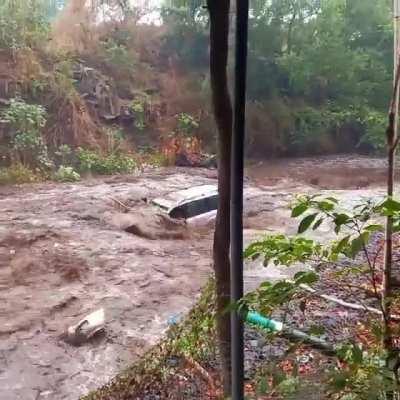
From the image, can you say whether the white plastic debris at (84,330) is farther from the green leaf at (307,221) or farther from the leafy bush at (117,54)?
the leafy bush at (117,54)

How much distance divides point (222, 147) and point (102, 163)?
5.10 m

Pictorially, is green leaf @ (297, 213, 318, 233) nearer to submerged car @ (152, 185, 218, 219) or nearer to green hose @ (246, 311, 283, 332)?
green hose @ (246, 311, 283, 332)

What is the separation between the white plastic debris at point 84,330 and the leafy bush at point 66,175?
3.21 meters

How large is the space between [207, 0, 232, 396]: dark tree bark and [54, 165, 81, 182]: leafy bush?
465 cm

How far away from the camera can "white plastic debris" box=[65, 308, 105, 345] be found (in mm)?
2270

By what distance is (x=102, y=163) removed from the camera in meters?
5.79

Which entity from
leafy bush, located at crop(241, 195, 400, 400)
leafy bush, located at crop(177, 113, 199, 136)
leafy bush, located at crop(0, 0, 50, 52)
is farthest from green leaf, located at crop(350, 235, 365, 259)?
leafy bush, located at crop(0, 0, 50, 52)

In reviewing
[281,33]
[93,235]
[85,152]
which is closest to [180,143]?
[85,152]

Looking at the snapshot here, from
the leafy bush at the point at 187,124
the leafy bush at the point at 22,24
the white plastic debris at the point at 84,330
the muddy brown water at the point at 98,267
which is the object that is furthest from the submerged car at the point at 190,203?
the leafy bush at the point at 22,24

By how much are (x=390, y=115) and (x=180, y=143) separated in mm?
5612

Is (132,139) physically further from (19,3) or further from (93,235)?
(93,235)

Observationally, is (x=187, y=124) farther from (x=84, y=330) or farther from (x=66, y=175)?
(x=84, y=330)

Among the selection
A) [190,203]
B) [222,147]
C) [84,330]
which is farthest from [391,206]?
[190,203]

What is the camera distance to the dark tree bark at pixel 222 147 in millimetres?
744
